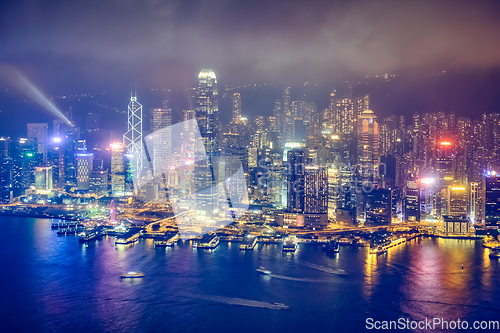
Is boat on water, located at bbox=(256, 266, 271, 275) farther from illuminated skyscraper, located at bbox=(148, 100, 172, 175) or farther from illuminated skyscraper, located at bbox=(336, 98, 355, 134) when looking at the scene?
illuminated skyscraper, located at bbox=(336, 98, 355, 134)

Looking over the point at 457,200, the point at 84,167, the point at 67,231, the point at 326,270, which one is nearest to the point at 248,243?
the point at 326,270

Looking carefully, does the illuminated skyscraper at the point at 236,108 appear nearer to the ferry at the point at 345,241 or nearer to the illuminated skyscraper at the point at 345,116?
the illuminated skyscraper at the point at 345,116

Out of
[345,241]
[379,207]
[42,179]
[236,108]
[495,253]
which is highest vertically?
[236,108]

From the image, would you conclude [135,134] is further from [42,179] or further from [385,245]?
[385,245]

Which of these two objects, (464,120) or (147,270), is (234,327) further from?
(464,120)

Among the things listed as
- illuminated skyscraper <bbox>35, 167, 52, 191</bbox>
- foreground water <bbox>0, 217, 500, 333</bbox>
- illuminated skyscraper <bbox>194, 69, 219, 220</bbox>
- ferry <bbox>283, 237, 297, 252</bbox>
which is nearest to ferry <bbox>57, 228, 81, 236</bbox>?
foreground water <bbox>0, 217, 500, 333</bbox>

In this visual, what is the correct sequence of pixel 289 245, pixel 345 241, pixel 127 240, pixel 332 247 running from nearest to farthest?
pixel 332 247
pixel 289 245
pixel 127 240
pixel 345 241

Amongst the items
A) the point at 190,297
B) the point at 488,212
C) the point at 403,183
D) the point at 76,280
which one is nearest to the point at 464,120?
the point at 403,183
